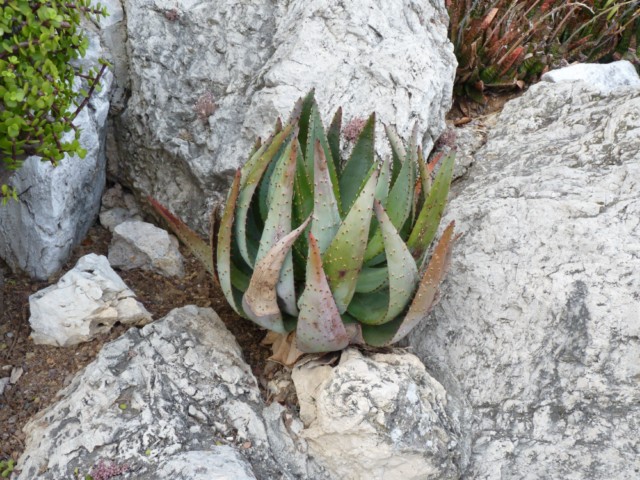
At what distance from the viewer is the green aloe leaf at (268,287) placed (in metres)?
2.28

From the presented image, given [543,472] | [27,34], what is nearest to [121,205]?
[27,34]

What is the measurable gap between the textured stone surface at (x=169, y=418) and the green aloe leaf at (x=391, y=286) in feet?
1.74

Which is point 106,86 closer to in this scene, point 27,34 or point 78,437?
point 27,34

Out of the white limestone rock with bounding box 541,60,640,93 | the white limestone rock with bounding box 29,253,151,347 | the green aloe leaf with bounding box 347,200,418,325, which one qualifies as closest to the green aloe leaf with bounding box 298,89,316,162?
the green aloe leaf with bounding box 347,200,418,325

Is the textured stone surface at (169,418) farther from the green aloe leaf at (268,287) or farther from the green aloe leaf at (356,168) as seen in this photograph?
the green aloe leaf at (356,168)

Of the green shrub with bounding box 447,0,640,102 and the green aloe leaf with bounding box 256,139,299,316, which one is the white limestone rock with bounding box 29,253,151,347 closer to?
the green aloe leaf with bounding box 256,139,299,316

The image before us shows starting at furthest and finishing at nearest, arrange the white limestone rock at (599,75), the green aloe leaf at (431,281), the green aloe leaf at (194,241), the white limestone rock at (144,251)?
the white limestone rock at (599,75) < the white limestone rock at (144,251) < the green aloe leaf at (194,241) < the green aloe leaf at (431,281)

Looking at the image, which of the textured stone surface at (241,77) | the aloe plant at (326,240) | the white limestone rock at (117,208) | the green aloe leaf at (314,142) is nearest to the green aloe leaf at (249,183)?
the aloe plant at (326,240)

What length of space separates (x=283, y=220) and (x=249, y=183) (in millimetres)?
235

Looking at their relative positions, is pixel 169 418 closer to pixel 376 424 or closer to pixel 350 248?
pixel 376 424

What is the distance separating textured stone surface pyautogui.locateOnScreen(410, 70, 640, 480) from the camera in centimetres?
260

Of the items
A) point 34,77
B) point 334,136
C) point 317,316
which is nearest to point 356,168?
point 334,136

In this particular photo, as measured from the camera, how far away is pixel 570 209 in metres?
3.04

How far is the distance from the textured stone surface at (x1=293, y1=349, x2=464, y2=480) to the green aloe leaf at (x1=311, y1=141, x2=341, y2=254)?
53 centimetres
